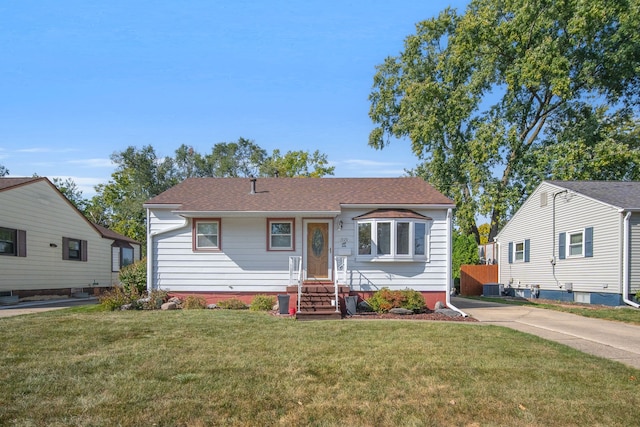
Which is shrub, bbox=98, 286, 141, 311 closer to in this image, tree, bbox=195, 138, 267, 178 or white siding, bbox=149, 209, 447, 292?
white siding, bbox=149, 209, 447, 292

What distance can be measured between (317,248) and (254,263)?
6.59 feet

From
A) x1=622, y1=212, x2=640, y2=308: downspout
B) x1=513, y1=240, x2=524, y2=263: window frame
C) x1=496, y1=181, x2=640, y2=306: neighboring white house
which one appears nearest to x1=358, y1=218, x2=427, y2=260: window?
x1=622, y1=212, x2=640, y2=308: downspout

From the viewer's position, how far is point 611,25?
23.8 m

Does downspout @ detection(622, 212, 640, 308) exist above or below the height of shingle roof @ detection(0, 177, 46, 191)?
below

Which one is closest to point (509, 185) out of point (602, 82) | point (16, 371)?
point (602, 82)

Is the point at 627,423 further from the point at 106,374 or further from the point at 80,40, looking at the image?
the point at 80,40

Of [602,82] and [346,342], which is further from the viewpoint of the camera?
[602,82]

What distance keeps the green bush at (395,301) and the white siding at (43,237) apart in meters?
12.9

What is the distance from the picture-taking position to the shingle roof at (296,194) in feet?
46.2

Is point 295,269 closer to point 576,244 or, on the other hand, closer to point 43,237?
point 43,237

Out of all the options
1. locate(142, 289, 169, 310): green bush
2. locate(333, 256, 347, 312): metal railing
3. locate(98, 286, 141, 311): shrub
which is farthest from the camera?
locate(333, 256, 347, 312): metal railing

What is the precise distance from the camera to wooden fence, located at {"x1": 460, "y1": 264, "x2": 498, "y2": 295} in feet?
81.2

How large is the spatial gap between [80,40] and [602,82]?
25025 millimetres

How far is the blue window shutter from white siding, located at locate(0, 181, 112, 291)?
817 inches
